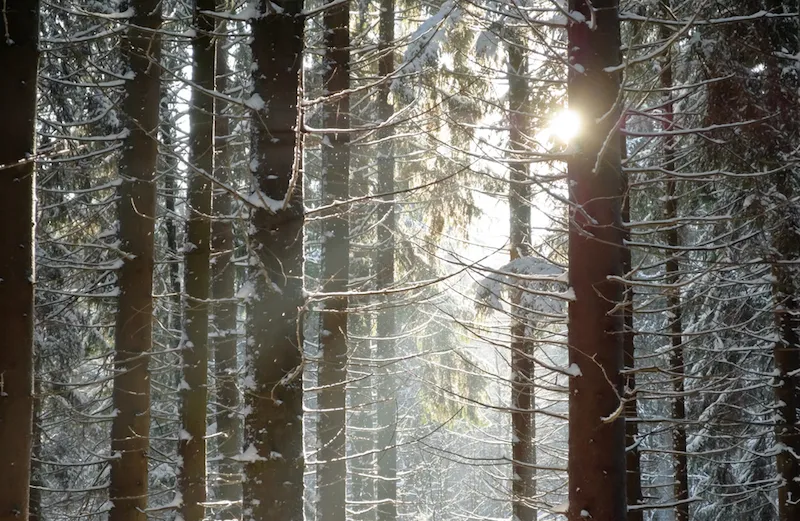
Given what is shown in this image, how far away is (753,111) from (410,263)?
23.7ft

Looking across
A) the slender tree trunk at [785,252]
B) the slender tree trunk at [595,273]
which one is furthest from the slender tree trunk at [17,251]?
the slender tree trunk at [785,252]

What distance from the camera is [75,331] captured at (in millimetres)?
11734

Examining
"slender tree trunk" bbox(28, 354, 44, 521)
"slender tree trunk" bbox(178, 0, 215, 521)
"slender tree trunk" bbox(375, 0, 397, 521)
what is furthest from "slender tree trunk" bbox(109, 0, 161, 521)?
"slender tree trunk" bbox(375, 0, 397, 521)

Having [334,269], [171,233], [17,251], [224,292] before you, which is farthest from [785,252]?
[171,233]

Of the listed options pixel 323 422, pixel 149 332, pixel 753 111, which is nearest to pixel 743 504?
pixel 753 111

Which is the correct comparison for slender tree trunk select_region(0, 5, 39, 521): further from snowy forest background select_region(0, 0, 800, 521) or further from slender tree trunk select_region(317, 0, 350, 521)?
slender tree trunk select_region(317, 0, 350, 521)

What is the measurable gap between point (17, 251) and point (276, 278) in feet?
5.59

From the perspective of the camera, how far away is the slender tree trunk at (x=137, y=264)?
22.7ft

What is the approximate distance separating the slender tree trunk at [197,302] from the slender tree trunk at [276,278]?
11.0 ft

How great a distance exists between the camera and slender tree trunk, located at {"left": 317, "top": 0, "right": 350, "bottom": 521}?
807 centimetres

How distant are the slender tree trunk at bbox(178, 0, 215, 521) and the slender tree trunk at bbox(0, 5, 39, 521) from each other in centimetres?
305

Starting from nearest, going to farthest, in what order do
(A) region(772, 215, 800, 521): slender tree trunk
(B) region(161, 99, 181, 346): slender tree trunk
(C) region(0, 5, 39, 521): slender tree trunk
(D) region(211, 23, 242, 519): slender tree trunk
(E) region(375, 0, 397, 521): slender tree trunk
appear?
(C) region(0, 5, 39, 521): slender tree trunk
(A) region(772, 215, 800, 521): slender tree trunk
(D) region(211, 23, 242, 519): slender tree trunk
(E) region(375, 0, 397, 521): slender tree trunk
(B) region(161, 99, 181, 346): slender tree trunk

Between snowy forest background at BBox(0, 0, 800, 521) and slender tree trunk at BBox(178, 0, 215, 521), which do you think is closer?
snowy forest background at BBox(0, 0, 800, 521)

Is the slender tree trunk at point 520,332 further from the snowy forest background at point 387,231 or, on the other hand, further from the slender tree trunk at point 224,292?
the slender tree trunk at point 224,292
